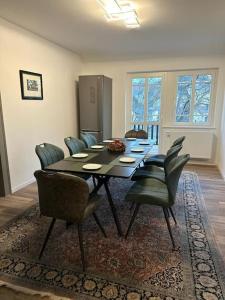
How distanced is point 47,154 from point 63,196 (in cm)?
101

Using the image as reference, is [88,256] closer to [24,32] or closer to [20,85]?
[20,85]

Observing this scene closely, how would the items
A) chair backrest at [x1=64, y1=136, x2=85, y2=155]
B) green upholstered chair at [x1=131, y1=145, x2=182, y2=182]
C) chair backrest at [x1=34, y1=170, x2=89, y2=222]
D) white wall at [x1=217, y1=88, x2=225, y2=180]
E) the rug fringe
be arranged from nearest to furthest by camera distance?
the rug fringe < chair backrest at [x1=34, y1=170, x2=89, y2=222] < green upholstered chair at [x1=131, y1=145, x2=182, y2=182] < chair backrest at [x1=64, y1=136, x2=85, y2=155] < white wall at [x1=217, y1=88, x2=225, y2=180]

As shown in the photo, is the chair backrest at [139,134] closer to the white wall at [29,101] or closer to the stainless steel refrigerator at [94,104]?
the stainless steel refrigerator at [94,104]

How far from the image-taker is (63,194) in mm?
1689

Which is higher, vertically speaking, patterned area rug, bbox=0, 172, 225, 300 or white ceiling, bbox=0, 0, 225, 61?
white ceiling, bbox=0, 0, 225, 61

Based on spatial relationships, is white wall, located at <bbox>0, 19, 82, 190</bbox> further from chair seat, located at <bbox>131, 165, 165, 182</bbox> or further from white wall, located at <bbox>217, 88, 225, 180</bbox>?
white wall, located at <bbox>217, 88, 225, 180</bbox>

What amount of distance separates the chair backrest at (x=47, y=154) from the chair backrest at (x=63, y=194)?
2.44ft

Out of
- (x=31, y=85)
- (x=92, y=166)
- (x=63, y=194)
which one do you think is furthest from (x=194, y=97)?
(x=63, y=194)

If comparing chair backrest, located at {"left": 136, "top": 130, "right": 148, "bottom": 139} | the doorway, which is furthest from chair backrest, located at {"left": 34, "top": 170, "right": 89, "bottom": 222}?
the doorway

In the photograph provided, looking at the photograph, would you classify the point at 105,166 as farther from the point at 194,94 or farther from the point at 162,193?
the point at 194,94

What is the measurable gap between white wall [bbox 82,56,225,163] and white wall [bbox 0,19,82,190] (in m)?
0.86

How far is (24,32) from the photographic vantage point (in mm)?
3223

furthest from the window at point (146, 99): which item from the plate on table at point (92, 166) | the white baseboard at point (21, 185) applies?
the plate on table at point (92, 166)

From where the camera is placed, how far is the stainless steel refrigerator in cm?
450
